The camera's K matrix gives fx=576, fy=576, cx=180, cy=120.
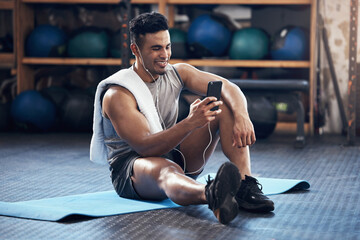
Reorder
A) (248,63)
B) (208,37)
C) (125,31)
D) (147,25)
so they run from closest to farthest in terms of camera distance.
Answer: (147,25) → (125,31) → (208,37) → (248,63)

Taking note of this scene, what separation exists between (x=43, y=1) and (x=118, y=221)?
4016mm

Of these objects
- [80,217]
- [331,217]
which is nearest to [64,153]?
[80,217]

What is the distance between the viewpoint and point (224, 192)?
6.61 feet

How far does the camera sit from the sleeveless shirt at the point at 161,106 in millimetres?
2571

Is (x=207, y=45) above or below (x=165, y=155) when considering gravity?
above

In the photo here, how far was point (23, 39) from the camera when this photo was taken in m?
5.82

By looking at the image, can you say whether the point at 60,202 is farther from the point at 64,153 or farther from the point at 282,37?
the point at 282,37

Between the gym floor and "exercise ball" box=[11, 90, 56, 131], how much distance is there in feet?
1.76

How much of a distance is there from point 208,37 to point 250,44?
A: 0.39 meters

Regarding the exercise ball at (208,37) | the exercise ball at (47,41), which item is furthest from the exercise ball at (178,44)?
the exercise ball at (47,41)

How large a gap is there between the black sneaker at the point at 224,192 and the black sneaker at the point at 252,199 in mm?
290

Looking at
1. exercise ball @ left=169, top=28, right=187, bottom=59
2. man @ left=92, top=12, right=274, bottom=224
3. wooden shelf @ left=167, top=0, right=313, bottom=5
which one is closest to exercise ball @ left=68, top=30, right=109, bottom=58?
exercise ball @ left=169, top=28, right=187, bottom=59

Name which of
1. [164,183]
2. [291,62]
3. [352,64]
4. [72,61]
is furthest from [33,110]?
[164,183]

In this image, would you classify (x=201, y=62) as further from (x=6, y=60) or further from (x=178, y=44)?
(x=6, y=60)
